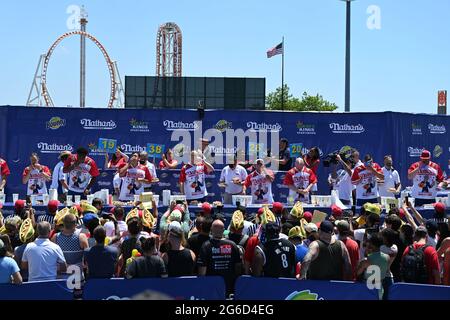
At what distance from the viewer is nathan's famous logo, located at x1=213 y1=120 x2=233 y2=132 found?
18922 mm

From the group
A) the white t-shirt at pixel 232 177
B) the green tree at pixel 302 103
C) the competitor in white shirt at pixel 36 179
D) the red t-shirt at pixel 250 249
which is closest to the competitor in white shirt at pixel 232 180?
the white t-shirt at pixel 232 177

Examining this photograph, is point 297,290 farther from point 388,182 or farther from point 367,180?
point 388,182

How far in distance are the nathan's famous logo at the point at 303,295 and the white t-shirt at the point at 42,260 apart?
8.48ft

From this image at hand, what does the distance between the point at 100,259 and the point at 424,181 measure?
31.3ft

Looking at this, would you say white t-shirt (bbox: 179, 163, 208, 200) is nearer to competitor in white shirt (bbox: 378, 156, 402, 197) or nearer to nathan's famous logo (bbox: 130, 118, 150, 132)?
nathan's famous logo (bbox: 130, 118, 150, 132)

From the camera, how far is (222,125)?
1892 cm

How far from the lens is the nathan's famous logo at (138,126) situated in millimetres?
19000

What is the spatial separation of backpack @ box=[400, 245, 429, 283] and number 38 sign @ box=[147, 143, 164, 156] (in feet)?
38.1

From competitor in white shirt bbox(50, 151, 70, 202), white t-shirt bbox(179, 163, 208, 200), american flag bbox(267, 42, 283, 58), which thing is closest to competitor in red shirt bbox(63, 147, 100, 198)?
competitor in white shirt bbox(50, 151, 70, 202)

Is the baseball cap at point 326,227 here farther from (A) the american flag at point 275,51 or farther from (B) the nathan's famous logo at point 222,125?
(A) the american flag at point 275,51

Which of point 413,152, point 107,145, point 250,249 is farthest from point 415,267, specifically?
point 413,152

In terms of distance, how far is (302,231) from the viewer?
9.17m
